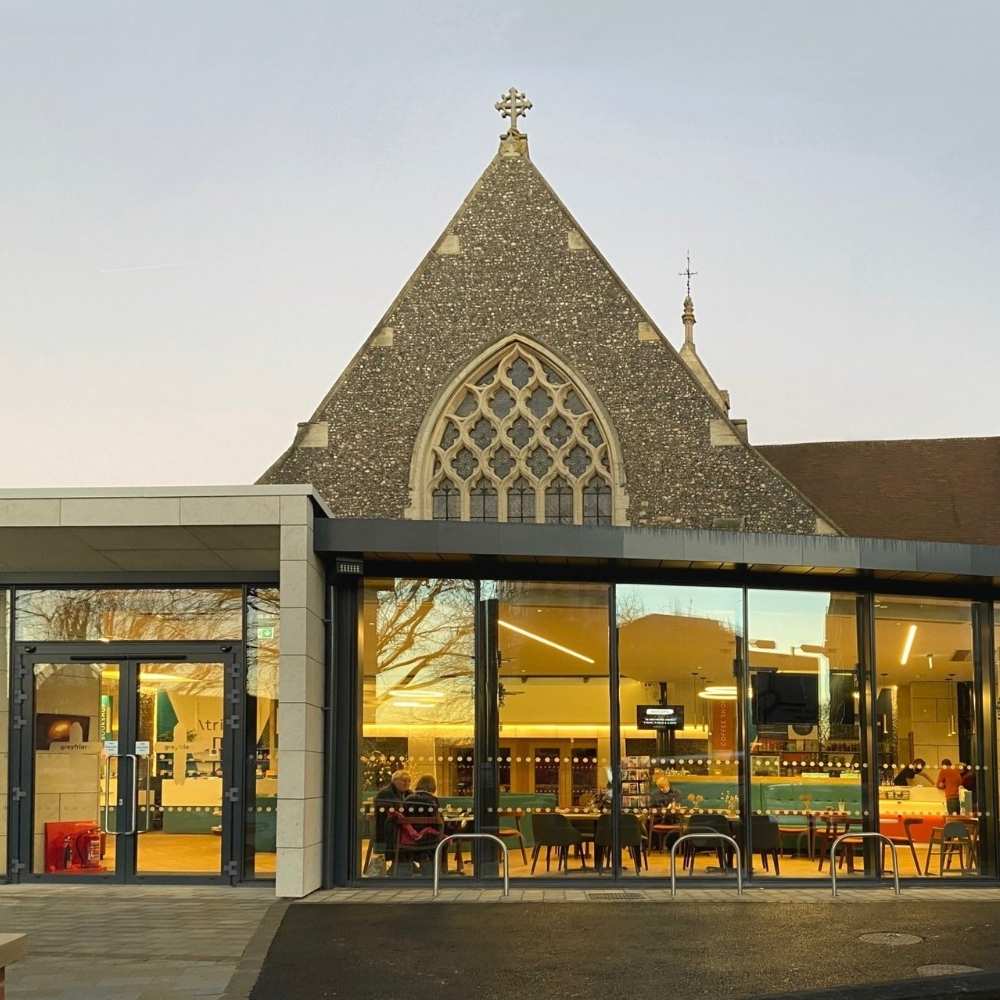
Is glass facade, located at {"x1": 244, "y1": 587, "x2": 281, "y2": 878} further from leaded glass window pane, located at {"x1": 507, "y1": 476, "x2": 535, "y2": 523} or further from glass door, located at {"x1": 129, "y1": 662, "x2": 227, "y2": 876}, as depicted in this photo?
leaded glass window pane, located at {"x1": 507, "y1": 476, "x2": 535, "y2": 523}

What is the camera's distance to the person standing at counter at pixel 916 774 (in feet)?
48.6

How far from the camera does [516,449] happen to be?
25.5 m

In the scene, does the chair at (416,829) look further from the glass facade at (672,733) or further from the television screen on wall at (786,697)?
the television screen on wall at (786,697)

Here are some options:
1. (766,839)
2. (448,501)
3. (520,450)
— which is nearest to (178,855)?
(766,839)

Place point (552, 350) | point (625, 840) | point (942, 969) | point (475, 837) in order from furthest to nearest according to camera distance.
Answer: point (552, 350) < point (625, 840) < point (475, 837) < point (942, 969)

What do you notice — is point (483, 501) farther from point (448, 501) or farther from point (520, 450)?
point (520, 450)

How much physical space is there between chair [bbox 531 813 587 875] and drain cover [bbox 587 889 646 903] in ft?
1.78

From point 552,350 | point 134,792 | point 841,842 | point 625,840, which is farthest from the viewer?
point 552,350

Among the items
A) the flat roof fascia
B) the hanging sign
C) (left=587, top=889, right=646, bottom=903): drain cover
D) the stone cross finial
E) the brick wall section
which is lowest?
(left=587, top=889, right=646, bottom=903): drain cover

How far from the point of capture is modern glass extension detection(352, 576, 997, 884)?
14148 millimetres

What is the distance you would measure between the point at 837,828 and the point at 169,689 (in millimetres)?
6305

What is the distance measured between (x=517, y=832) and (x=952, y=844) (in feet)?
13.8

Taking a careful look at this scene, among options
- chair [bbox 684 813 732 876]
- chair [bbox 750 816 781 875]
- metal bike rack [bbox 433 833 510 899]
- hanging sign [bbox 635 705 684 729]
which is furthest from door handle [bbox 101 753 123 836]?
chair [bbox 750 816 781 875]

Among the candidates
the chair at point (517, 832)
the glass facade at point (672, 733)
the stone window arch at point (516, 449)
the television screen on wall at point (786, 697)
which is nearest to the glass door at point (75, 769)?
the chair at point (517, 832)
